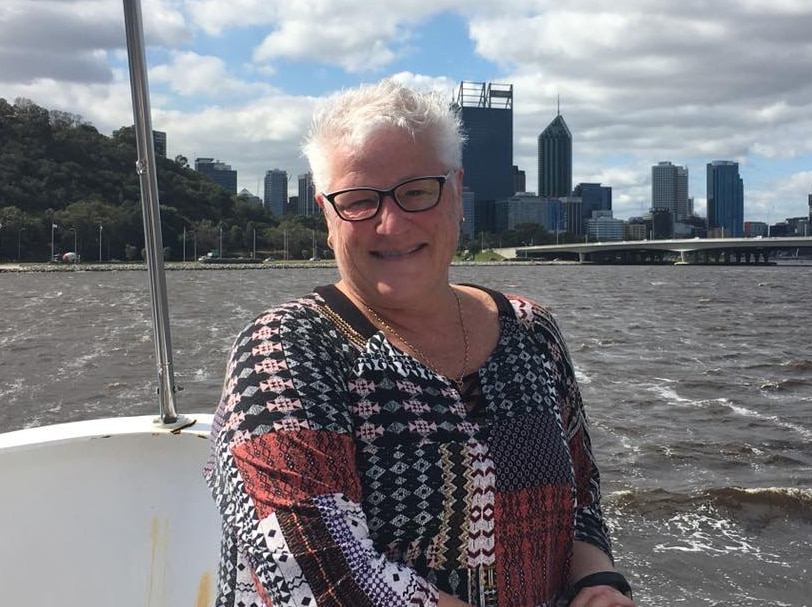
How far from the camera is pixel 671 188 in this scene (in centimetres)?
17850

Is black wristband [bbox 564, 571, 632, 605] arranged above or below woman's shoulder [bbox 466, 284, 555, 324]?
below

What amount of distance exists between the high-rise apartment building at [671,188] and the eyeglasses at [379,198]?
185 m

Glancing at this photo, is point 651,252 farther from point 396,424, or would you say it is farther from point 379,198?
point 396,424

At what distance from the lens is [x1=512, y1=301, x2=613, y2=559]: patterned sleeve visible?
158cm

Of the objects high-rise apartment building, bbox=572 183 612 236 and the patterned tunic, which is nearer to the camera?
the patterned tunic

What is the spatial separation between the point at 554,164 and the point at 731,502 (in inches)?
7128

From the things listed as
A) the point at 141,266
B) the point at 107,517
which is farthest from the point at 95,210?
the point at 107,517

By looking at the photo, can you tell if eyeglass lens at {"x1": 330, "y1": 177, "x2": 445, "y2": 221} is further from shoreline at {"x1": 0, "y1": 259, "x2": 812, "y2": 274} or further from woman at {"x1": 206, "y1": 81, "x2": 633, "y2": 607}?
shoreline at {"x1": 0, "y1": 259, "x2": 812, "y2": 274}

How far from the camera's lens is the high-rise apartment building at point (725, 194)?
568 ft

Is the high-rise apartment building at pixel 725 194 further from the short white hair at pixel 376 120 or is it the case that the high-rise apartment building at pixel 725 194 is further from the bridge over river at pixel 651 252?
the short white hair at pixel 376 120

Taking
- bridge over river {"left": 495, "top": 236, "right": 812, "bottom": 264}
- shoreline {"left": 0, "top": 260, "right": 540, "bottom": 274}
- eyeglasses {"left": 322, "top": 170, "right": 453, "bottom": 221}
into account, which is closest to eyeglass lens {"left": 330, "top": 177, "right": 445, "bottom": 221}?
eyeglasses {"left": 322, "top": 170, "right": 453, "bottom": 221}

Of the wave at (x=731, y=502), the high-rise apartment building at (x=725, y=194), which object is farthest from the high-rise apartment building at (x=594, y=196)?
the wave at (x=731, y=502)

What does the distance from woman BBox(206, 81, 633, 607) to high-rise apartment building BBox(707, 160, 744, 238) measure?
18184 cm

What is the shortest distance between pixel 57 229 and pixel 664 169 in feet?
465
